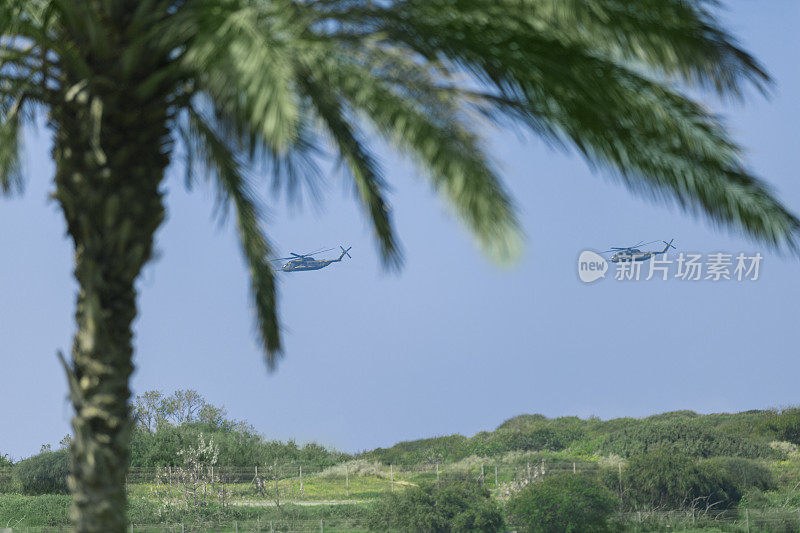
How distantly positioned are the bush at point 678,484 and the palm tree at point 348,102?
18.9 metres

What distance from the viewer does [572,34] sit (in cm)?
464

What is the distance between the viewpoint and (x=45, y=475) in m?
26.4

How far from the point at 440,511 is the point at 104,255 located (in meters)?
16.4

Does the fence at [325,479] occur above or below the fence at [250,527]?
above

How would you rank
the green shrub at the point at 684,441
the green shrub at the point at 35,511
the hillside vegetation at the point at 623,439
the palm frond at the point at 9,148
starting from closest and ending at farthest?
the palm frond at the point at 9,148, the green shrub at the point at 35,511, the green shrub at the point at 684,441, the hillside vegetation at the point at 623,439

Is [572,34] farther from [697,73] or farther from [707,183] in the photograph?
[707,183]

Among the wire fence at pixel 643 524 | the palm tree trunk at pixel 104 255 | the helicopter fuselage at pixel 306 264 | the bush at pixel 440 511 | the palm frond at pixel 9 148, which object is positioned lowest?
the wire fence at pixel 643 524

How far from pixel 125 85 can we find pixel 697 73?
348cm

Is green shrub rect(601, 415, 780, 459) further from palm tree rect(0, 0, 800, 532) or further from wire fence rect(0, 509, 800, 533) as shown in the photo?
palm tree rect(0, 0, 800, 532)

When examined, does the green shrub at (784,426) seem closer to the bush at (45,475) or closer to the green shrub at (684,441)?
the green shrub at (684,441)

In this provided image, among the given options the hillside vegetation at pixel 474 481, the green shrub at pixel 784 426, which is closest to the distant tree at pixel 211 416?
the hillside vegetation at pixel 474 481

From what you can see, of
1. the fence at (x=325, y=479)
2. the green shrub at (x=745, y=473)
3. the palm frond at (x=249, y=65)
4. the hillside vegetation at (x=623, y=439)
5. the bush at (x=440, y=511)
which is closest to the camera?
the palm frond at (x=249, y=65)

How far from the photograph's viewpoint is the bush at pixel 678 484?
21859 millimetres

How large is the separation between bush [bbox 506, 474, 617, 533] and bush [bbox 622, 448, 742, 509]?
2324 mm
